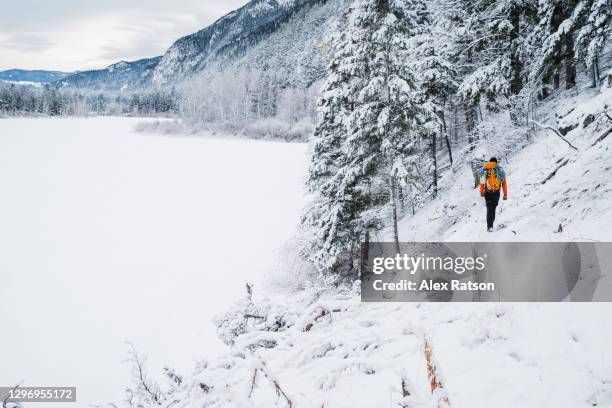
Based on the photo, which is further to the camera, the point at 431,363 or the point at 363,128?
the point at 363,128

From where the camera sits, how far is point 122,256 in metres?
25.1

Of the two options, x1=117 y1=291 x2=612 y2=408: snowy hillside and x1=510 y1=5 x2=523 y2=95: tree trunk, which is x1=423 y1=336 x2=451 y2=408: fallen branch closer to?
x1=117 y1=291 x2=612 y2=408: snowy hillside

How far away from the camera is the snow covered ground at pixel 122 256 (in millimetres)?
15906

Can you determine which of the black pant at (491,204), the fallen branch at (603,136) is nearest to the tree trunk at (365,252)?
the black pant at (491,204)

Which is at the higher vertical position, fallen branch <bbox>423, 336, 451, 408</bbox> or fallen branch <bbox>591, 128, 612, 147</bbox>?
fallen branch <bbox>591, 128, 612, 147</bbox>

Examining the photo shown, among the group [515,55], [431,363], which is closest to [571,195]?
[431,363]

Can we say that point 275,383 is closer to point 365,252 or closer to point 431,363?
point 431,363

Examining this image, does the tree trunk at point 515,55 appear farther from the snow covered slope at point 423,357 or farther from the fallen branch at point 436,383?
the fallen branch at point 436,383

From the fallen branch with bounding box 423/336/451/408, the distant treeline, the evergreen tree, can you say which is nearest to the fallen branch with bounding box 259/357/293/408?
the fallen branch with bounding box 423/336/451/408

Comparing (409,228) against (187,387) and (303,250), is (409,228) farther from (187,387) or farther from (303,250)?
(187,387)

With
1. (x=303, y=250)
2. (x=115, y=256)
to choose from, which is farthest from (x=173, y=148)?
(x=303, y=250)

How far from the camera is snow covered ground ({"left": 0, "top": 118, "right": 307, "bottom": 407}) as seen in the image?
52.2 feet

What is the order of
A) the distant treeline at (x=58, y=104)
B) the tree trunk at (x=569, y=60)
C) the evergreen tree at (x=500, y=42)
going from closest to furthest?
the tree trunk at (x=569, y=60), the evergreen tree at (x=500, y=42), the distant treeline at (x=58, y=104)

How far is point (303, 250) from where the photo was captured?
19.2 metres
